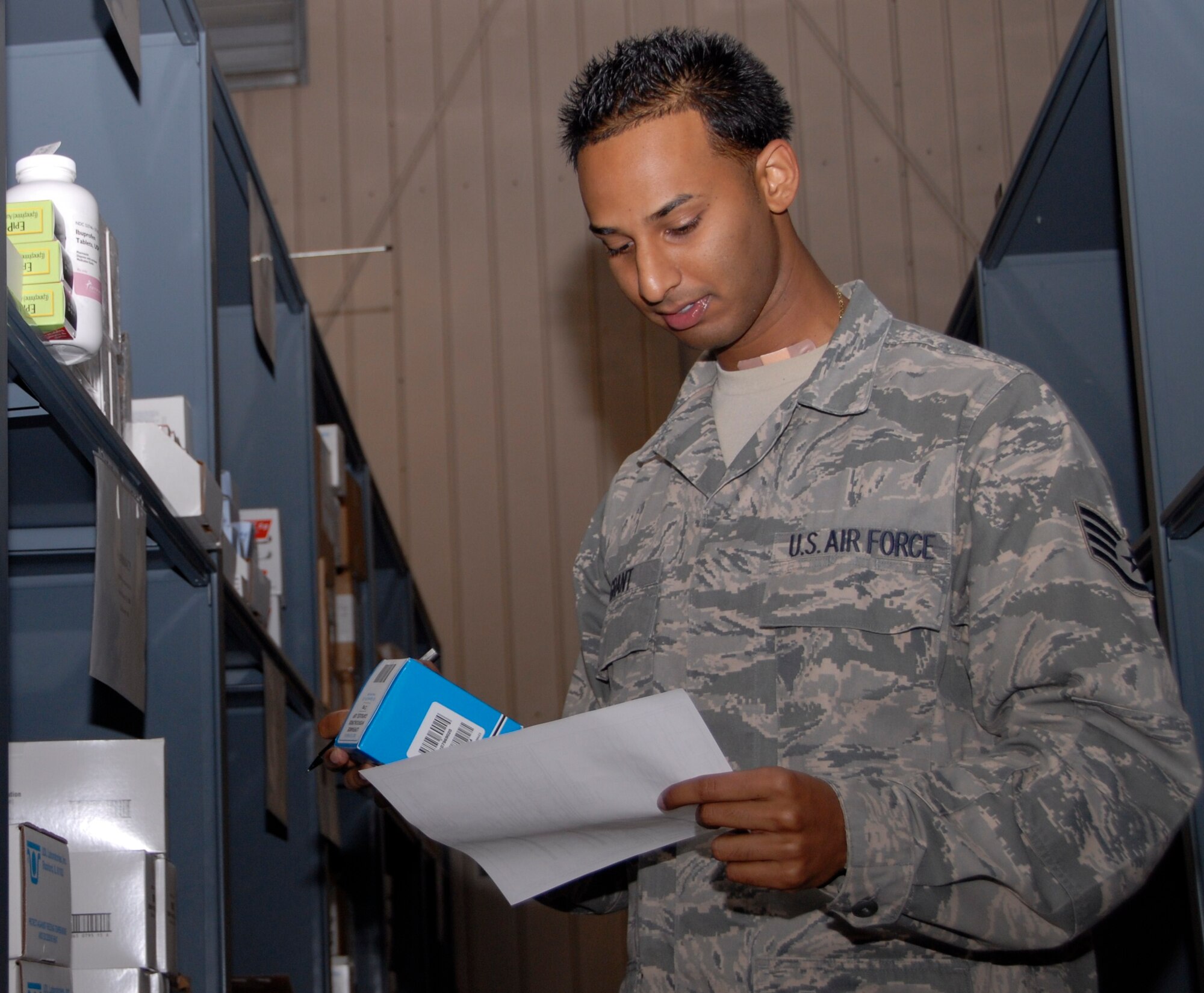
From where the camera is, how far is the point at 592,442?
4461mm

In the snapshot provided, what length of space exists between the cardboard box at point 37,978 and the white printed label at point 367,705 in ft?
1.10

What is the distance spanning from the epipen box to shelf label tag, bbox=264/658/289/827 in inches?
28.3

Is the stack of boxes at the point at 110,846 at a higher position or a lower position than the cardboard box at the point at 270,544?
lower

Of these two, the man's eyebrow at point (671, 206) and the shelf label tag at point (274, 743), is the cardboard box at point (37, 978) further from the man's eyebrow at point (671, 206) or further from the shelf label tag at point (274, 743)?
the man's eyebrow at point (671, 206)

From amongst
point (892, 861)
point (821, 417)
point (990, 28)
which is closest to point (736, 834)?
point (892, 861)

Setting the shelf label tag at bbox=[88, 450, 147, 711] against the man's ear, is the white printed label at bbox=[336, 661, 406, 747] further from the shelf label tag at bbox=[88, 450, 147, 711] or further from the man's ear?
the man's ear

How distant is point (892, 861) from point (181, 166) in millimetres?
1289

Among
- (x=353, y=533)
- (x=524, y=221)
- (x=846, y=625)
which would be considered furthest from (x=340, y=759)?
(x=524, y=221)

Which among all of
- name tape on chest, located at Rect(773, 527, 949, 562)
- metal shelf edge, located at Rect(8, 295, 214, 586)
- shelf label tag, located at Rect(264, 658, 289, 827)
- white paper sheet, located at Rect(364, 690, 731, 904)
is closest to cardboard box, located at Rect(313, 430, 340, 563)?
shelf label tag, located at Rect(264, 658, 289, 827)

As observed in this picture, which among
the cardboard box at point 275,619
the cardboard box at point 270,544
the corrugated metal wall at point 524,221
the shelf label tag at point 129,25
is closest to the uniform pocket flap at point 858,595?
the shelf label tag at point 129,25

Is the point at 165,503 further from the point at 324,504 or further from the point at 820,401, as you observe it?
the point at 324,504

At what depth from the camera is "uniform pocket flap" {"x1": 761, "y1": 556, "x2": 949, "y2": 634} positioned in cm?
124

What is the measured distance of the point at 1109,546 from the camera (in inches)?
45.1

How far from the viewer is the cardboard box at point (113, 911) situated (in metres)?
1.40
